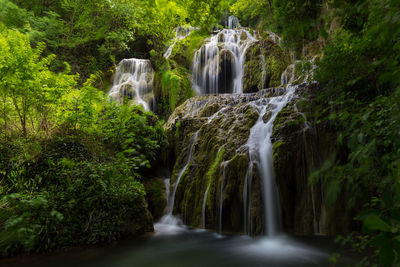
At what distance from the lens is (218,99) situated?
927cm

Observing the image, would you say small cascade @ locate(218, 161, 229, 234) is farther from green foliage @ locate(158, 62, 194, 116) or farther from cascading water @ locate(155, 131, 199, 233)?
→ green foliage @ locate(158, 62, 194, 116)

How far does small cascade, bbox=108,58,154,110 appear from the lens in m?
13.0

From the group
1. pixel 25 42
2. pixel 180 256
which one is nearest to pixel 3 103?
pixel 25 42

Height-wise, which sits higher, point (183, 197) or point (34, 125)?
point (34, 125)

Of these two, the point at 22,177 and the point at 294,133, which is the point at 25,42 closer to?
the point at 22,177

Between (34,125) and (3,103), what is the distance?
715 mm

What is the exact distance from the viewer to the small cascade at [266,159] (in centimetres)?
478

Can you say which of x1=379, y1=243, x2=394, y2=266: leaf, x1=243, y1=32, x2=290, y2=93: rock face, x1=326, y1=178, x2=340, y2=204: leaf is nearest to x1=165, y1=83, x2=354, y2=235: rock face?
x1=326, y1=178, x2=340, y2=204: leaf

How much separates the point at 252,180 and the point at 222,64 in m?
9.19

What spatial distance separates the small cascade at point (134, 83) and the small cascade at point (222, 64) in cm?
302

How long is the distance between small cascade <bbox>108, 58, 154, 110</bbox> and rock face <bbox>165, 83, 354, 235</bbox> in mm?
7358

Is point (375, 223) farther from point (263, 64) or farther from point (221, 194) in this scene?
point (263, 64)

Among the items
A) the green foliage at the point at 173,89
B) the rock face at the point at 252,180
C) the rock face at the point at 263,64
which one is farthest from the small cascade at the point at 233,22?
the rock face at the point at 252,180

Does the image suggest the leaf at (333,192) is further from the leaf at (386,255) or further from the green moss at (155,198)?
the green moss at (155,198)
